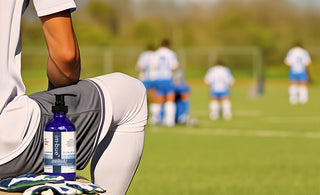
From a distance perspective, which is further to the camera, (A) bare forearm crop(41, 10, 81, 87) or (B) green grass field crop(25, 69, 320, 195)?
(B) green grass field crop(25, 69, 320, 195)

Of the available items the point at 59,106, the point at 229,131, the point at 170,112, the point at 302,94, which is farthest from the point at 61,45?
the point at 302,94

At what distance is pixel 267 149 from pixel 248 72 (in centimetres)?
4156

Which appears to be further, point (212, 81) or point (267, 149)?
point (212, 81)

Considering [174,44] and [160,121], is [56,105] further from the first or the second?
[174,44]

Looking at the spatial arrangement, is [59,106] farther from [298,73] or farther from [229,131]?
[298,73]

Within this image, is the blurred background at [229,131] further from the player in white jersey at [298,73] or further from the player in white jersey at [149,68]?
the player in white jersey at [149,68]

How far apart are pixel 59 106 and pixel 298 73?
1011 inches

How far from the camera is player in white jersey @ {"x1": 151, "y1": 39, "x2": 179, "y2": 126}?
17.9 m

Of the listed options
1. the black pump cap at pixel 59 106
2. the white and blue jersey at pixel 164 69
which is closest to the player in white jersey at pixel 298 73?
the white and blue jersey at pixel 164 69

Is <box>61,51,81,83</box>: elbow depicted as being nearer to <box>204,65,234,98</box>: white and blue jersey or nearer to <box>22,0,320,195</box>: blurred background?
<box>22,0,320,195</box>: blurred background

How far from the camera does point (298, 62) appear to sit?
2858 centimetres

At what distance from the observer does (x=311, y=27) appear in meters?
88.6

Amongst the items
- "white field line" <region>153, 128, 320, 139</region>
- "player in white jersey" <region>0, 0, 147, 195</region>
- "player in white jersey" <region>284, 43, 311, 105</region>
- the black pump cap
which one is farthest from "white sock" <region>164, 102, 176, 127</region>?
the black pump cap

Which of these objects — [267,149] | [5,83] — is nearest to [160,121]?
[267,149]
